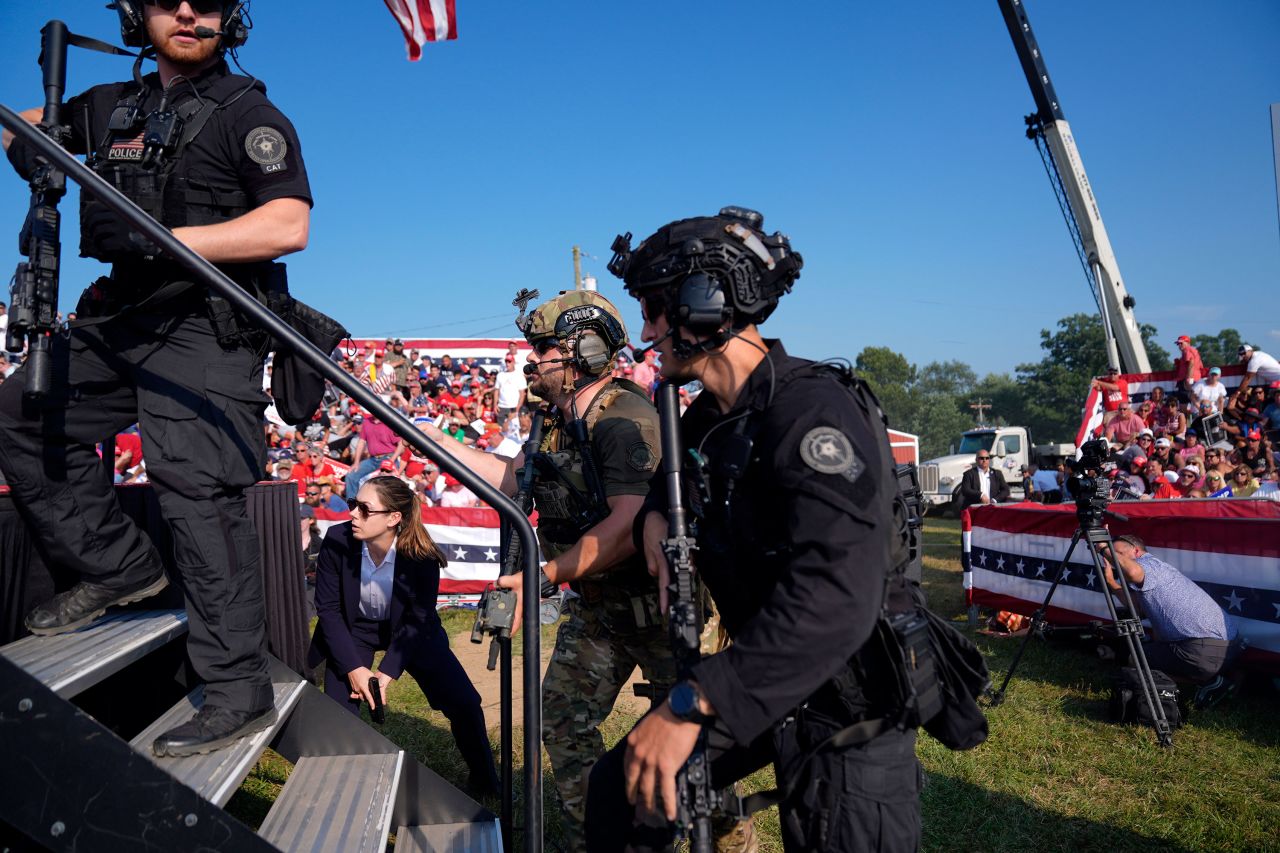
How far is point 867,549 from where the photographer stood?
1985mm

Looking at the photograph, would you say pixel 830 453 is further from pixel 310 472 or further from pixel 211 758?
pixel 310 472

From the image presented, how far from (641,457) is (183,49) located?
2.32m

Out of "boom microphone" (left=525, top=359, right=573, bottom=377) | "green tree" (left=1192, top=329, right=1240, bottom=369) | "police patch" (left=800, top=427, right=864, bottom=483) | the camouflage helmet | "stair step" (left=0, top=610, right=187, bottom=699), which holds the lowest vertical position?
"stair step" (left=0, top=610, right=187, bottom=699)

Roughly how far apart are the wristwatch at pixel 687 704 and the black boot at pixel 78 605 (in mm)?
2344

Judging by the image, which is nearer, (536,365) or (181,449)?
(181,449)

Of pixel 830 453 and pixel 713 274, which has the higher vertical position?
pixel 713 274

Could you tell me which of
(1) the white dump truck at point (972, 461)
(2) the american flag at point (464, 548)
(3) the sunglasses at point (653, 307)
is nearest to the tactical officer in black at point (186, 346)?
(3) the sunglasses at point (653, 307)

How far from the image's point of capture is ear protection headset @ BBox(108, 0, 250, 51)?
9.32ft

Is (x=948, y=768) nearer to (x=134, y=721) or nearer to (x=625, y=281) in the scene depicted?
(x=625, y=281)

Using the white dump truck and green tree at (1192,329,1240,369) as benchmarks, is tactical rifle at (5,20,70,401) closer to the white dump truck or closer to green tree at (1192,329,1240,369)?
the white dump truck

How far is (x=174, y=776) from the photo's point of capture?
2.03 metres

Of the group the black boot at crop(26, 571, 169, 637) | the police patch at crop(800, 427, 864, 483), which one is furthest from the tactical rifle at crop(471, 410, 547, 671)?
the black boot at crop(26, 571, 169, 637)

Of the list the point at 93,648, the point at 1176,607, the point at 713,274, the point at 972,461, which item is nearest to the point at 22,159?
the point at 93,648

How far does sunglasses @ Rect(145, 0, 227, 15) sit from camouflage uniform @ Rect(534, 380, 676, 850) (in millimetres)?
2181
